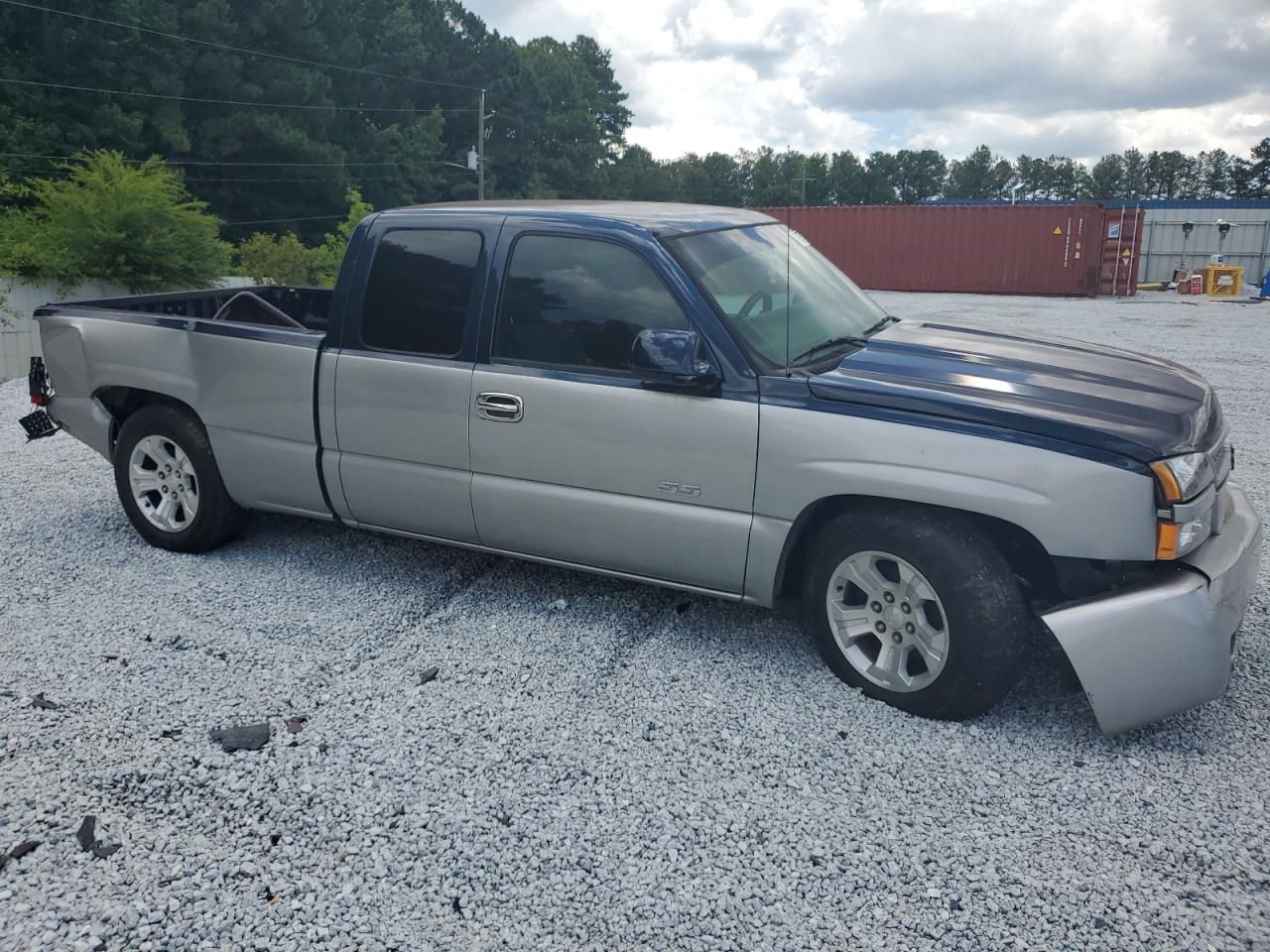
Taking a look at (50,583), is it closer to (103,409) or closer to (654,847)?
(103,409)

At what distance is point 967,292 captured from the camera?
103 ft

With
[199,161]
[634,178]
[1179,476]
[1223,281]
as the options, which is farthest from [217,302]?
[634,178]

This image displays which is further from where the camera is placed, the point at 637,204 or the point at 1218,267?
the point at 1218,267

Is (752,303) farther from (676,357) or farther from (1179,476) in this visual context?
(1179,476)

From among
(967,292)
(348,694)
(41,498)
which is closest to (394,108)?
(967,292)

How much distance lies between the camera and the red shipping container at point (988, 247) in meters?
29.5

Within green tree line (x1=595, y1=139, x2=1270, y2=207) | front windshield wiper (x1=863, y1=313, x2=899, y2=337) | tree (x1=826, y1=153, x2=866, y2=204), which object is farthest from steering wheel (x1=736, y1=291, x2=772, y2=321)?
tree (x1=826, y1=153, x2=866, y2=204)

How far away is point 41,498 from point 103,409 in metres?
1.62

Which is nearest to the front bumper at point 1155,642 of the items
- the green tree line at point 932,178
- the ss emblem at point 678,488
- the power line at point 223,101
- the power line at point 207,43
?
the ss emblem at point 678,488

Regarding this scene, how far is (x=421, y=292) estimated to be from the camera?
446 centimetres

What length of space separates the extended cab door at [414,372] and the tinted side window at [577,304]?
20cm

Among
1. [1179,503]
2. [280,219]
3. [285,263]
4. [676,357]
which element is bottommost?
[1179,503]

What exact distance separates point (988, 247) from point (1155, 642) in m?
30.2

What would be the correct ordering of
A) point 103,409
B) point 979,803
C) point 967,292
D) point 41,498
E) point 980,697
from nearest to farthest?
point 979,803
point 980,697
point 103,409
point 41,498
point 967,292
